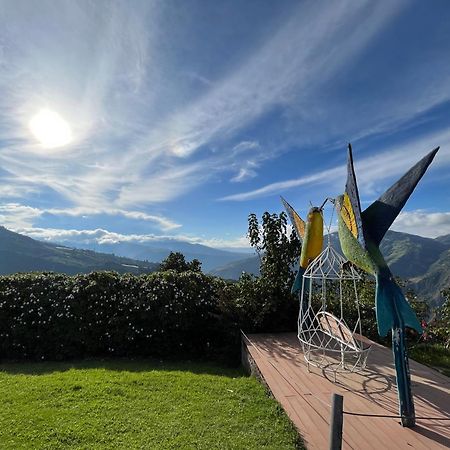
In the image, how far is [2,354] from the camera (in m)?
8.97

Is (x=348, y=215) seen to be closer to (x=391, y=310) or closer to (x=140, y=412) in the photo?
(x=391, y=310)

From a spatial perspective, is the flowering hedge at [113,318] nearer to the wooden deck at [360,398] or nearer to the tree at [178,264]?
the wooden deck at [360,398]

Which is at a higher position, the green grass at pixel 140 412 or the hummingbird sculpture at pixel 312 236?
the hummingbird sculpture at pixel 312 236

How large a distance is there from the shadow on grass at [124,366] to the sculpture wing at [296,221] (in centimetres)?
314

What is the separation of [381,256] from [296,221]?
395cm

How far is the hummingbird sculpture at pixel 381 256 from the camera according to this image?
13.2ft

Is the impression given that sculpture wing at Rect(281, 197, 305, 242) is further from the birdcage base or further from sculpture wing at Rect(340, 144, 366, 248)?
sculpture wing at Rect(340, 144, 366, 248)

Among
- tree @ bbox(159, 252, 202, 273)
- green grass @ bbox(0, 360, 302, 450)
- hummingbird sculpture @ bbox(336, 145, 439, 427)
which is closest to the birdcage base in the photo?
green grass @ bbox(0, 360, 302, 450)

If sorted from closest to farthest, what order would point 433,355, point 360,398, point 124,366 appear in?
1. point 360,398
2. point 124,366
3. point 433,355

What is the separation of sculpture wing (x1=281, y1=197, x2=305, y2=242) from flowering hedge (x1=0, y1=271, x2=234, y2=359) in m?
2.41

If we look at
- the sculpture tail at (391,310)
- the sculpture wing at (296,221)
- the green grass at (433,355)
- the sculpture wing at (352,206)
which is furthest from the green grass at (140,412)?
the green grass at (433,355)

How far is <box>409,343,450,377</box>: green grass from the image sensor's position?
7.35m

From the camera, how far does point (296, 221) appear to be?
8336mm

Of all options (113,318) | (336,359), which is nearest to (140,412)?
(336,359)
